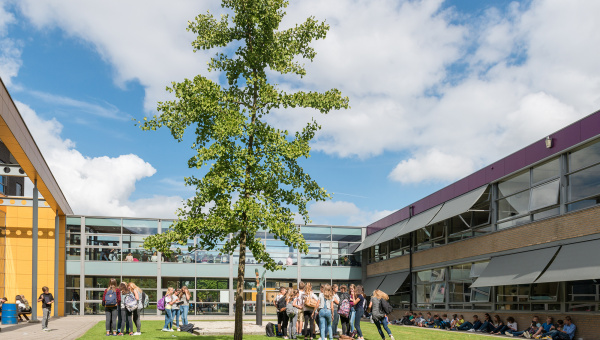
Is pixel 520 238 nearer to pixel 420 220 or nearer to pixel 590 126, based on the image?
pixel 590 126

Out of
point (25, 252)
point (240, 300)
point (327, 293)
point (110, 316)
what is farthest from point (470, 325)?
point (25, 252)

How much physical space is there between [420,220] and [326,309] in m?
15.7

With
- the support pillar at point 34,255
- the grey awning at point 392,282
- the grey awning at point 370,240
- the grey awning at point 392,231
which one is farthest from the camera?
the grey awning at point 370,240

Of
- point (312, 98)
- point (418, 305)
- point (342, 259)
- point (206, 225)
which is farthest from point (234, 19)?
point (342, 259)

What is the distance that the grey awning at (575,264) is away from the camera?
55.6 feet

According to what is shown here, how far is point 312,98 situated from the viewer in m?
15.2

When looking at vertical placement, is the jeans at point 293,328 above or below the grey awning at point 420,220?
below

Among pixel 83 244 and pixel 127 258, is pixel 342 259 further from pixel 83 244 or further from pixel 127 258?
pixel 83 244

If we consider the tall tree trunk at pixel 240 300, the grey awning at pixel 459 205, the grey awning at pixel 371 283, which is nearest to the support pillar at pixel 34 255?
the tall tree trunk at pixel 240 300

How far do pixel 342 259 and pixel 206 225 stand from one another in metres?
28.2

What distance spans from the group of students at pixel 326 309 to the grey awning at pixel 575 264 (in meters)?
5.39

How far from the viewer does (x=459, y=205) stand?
85.3ft

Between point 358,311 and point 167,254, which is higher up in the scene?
point 167,254

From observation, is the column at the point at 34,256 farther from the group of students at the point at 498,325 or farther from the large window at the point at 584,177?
the large window at the point at 584,177
